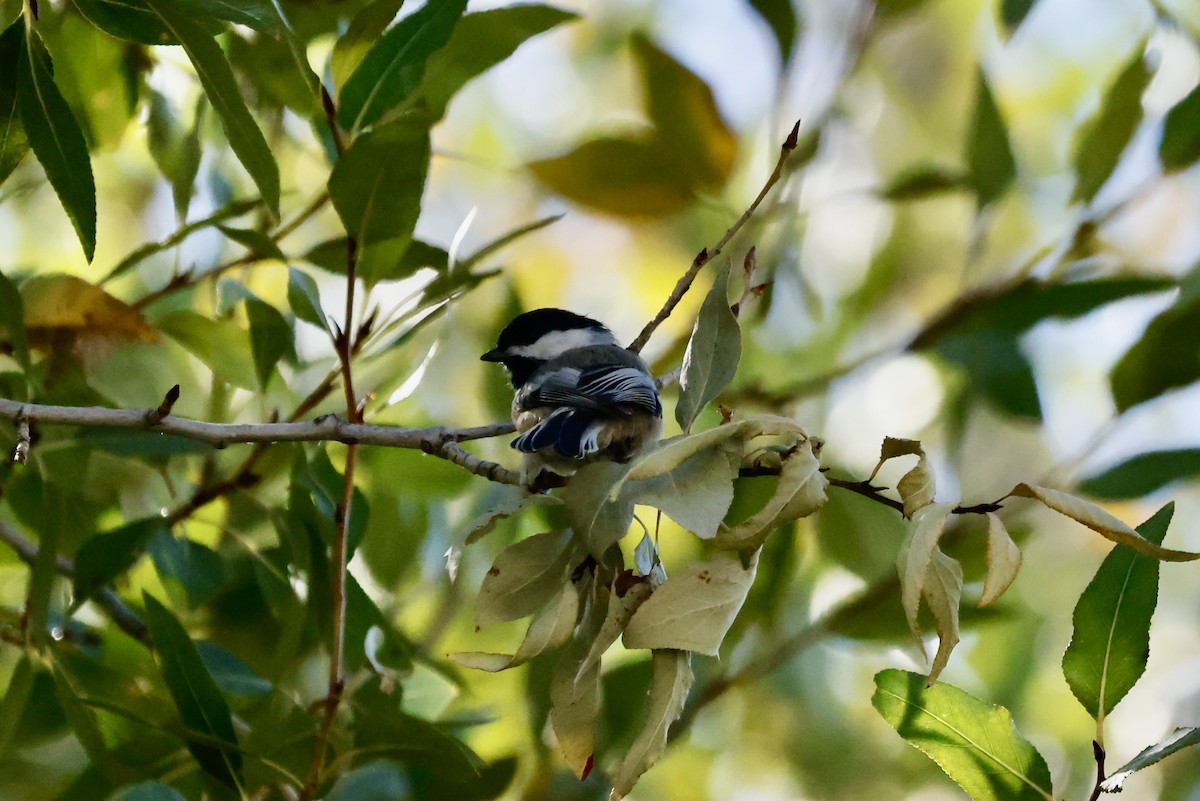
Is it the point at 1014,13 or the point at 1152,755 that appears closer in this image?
the point at 1152,755

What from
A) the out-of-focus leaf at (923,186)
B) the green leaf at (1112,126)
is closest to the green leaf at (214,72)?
the out-of-focus leaf at (923,186)

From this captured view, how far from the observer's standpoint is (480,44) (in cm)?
168

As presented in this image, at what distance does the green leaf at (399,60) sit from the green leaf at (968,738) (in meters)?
0.94

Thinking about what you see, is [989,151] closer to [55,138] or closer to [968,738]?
[968,738]

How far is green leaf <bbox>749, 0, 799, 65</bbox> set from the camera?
6.98ft

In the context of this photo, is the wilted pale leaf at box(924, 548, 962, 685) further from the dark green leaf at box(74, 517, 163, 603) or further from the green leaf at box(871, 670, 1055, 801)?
the dark green leaf at box(74, 517, 163, 603)

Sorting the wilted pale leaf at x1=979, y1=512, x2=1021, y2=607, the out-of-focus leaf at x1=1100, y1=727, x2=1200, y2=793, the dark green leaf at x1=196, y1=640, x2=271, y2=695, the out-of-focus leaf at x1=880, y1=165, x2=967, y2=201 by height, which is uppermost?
the wilted pale leaf at x1=979, y1=512, x2=1021, y2=607

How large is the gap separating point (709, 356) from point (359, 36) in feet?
2.35

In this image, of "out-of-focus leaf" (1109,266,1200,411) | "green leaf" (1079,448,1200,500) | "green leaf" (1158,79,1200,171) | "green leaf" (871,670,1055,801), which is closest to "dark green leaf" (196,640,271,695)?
"green leaf" (871,670,1055,801)

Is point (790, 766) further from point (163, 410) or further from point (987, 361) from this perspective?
point (163, 410)

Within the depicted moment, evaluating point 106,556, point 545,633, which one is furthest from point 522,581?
point 106,556

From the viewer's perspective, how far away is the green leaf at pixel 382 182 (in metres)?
1.41

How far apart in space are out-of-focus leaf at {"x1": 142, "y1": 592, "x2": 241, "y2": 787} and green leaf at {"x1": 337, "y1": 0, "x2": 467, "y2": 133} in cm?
68

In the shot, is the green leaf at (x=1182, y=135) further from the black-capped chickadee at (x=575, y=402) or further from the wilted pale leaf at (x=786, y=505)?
the wilted pale leaf at (x=786, y=505)
